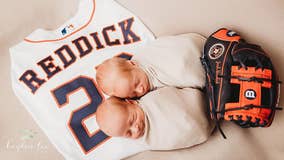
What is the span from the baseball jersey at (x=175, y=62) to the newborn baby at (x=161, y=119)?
0.04m

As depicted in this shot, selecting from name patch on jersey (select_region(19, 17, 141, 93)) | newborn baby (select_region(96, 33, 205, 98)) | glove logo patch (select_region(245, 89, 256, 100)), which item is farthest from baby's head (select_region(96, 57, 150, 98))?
glove logo patch (select_region(245, 89, 256, 100))

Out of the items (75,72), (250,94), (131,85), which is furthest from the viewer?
(75,72)

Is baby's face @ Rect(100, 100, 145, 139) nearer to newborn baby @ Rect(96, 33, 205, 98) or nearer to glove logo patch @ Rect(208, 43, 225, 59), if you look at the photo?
newborn baby @ Rect(96, 33, 205, 98)

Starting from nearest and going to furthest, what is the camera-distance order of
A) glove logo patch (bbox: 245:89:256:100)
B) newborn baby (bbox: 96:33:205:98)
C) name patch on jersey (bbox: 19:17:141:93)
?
glove logo patch (bbox: 245:89:256:100), newborn baby (bbox: 96:33:205:98), name patch on jersey (bbox: 19:17:141:93)

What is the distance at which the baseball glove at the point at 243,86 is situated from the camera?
0.86 metres

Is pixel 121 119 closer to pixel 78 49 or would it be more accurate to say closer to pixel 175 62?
pixel 175 62

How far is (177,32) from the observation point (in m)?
1.15

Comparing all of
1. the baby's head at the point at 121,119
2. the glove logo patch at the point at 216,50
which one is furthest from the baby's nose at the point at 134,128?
the glove logo patch at the point at 216,50

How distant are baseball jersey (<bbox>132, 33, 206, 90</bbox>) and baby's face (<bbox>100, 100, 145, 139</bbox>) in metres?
0.12

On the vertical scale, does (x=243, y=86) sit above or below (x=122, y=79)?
below

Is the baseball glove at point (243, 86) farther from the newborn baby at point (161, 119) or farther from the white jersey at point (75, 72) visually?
the white jersey at point (75, 72)

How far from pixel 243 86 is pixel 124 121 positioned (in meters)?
0.32

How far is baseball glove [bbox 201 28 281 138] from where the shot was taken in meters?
0.86

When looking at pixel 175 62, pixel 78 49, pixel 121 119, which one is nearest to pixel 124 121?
pixel 121 119
